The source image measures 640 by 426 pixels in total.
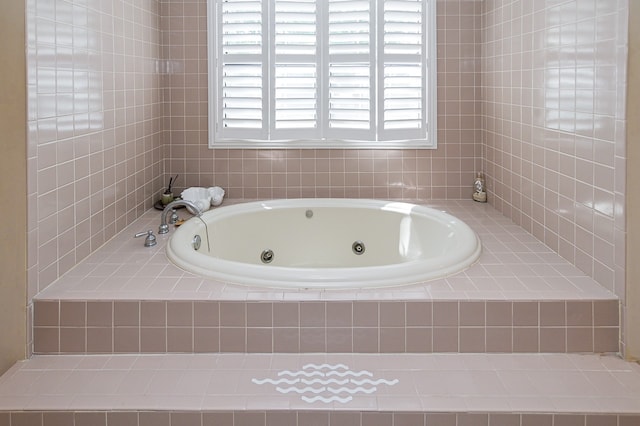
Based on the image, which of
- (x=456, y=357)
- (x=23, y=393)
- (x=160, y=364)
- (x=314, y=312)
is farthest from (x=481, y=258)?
(x=23, y=393)

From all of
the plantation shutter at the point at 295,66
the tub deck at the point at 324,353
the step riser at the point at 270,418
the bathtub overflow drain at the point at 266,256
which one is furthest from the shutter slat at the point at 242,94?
the step riser at the point at 270,418

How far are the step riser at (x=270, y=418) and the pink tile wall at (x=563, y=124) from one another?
0.77m

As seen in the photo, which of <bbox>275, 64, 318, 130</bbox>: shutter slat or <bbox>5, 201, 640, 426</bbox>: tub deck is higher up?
<bbox>275, 64, 318, 130</bbox>: shutter slat

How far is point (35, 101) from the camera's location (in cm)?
215

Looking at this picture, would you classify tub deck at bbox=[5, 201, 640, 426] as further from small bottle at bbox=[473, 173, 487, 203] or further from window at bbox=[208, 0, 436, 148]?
window at bbox=[208, 0, 436, 148]

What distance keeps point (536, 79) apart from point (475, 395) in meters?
1.75

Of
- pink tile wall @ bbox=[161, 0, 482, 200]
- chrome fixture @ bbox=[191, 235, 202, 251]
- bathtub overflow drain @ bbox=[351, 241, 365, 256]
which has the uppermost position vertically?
pink tile wall @ bbox=[161, 0, 482, 200]

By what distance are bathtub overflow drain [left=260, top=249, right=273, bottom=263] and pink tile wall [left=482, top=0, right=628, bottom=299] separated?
1362 millimetres

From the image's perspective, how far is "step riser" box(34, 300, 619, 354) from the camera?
2.13m

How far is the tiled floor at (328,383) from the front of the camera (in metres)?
1.77

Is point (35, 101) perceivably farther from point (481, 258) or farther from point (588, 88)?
point (588, 88)

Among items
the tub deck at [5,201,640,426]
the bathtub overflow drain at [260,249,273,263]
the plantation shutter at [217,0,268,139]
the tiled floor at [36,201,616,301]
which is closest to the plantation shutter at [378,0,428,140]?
the plantation shutter at [217,0,268,139]

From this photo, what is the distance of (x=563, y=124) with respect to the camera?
264cm

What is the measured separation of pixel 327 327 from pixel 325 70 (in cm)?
217
